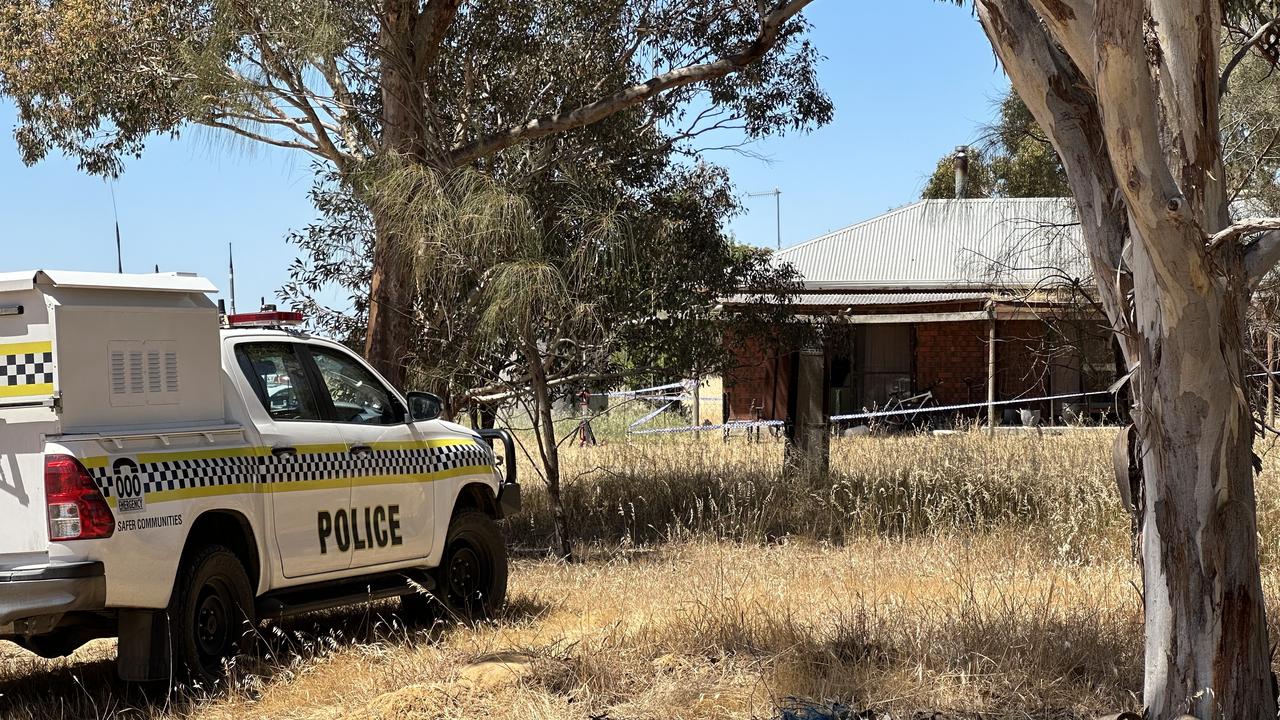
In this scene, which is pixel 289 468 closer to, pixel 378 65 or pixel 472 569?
pixel 472 569

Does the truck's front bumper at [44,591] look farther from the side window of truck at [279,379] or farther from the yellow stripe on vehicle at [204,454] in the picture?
the side window of truck at [279,379]

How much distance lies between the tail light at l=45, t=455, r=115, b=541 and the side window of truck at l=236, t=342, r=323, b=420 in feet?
4.75

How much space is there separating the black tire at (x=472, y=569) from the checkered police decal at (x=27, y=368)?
296 centimetres

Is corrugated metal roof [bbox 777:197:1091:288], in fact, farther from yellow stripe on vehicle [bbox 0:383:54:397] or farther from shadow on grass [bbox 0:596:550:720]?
yellow stripe on vehicle [bbox 0:383:54:397]

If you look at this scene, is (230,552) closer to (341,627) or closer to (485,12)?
(341,627)

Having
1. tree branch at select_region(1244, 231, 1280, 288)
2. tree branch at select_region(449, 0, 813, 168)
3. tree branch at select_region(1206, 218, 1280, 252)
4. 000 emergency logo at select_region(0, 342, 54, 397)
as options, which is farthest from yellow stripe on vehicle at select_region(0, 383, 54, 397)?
tree branch at select_region(449, 0, 813, 168)

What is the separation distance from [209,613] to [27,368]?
1537 millimetres

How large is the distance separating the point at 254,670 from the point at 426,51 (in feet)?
22.4

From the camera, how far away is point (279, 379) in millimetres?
7387

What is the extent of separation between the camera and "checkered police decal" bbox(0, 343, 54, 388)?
589cm

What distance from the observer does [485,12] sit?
535 inches

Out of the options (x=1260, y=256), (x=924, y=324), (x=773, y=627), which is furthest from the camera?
(x=924, y=324)

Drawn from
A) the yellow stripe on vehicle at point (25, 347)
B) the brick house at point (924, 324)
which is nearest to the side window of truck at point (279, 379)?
the yellow stripe on vehicle at point (25, 347)

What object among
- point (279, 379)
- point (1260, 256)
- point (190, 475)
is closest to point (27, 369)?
point (190, 475)
